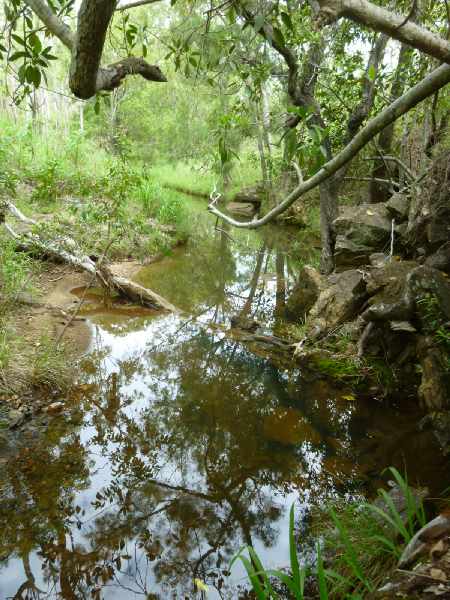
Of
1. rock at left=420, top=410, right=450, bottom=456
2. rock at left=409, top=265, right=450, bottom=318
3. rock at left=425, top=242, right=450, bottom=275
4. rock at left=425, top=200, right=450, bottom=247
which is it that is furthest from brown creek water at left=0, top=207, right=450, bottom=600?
rock at left=425, top=200, right=450, bottom=247

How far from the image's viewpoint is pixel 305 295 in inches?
284

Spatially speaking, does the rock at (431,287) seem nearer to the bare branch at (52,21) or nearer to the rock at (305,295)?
the rock at (305,295)

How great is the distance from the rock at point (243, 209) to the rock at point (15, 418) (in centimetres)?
1425

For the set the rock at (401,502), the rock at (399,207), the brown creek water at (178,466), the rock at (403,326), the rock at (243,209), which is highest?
the rock at (243,209)

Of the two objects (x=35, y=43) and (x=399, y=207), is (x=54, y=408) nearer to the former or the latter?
(x=35, y=43)

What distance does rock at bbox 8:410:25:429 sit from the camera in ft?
12.7

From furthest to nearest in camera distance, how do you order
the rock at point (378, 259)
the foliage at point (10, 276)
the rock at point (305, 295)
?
the rock at point (305, 295), the rock at point (378, 259), the foliage at point (10, 276)

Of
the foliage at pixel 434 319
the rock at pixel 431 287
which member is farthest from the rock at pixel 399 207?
the foliage at pixel 434 319

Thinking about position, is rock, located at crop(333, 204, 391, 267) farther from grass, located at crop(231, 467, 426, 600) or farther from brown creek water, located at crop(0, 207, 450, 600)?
grass, located at crop(231, 467, 426, 600)

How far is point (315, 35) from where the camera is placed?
5758 mm

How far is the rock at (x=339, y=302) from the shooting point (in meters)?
5.68

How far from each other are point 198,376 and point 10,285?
290cm

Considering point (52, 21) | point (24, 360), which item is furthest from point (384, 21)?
point (24, 360)

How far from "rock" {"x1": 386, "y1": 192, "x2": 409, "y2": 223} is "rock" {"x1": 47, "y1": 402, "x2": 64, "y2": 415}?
213 inches
